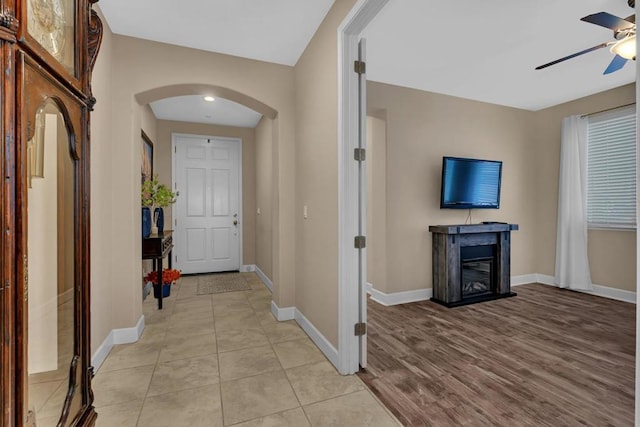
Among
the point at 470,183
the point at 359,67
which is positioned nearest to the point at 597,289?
the point at 470,183

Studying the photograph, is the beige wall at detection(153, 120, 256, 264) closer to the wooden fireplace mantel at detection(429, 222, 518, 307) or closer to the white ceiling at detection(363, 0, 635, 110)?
the white ceiling at detection(363, 0, 635, 110)

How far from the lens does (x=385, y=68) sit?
331cm

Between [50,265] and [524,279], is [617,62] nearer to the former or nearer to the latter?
[524,279]

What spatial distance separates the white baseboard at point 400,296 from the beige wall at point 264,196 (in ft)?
4.94

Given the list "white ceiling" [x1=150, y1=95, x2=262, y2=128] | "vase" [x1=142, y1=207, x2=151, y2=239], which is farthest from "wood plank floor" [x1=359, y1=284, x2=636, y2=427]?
"white ceiling" [x1=150, y1=95, x2=262, y2=128]

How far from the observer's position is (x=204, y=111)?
14.8ft

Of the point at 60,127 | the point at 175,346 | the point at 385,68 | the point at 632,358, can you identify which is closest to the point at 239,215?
the point at 175,346

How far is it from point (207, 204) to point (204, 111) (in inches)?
62.6

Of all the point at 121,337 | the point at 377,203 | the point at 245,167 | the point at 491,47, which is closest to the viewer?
the point at 121,337

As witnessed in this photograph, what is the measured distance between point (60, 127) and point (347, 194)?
1.54 m

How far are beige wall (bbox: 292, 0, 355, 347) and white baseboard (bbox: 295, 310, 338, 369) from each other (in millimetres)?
51

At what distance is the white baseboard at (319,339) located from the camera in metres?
2.24

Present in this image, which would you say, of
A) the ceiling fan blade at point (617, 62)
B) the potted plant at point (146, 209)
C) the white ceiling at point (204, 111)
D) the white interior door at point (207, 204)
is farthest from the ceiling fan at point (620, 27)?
the white interior door at point (207, 204)

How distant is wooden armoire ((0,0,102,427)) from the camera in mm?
686
